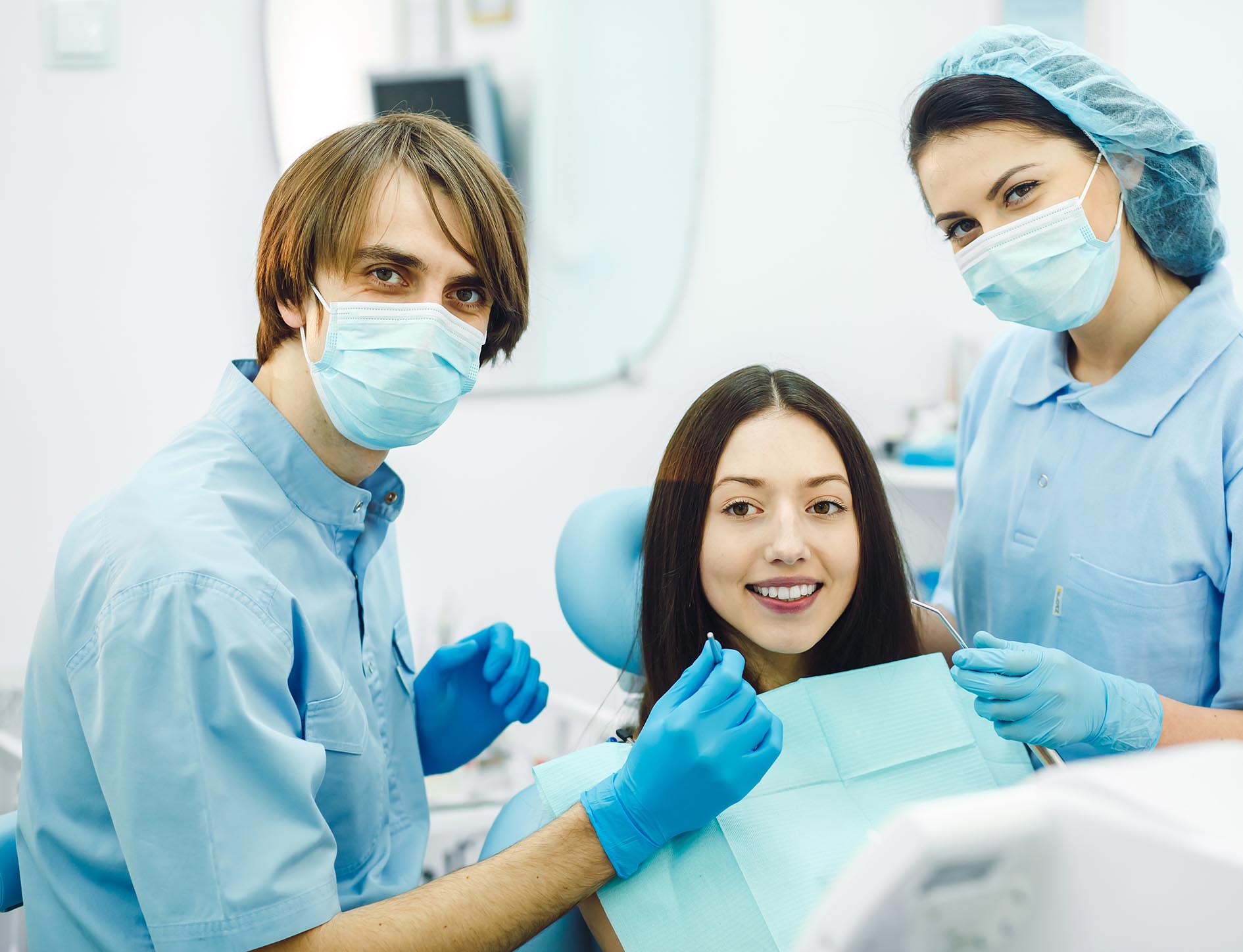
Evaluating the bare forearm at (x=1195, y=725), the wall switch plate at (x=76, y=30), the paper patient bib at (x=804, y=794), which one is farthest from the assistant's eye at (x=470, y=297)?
the wall switch plate at (x=76, y=30)

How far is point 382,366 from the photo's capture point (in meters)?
1.10

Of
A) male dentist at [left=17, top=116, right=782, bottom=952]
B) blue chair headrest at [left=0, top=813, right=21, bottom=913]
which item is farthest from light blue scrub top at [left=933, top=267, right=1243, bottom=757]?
blue chair headrest at [left=0, top=813, right=21, bottom=913]

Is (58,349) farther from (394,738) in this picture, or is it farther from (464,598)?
(394,738)

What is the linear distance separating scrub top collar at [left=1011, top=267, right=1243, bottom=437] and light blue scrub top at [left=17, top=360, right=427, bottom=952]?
97 centimetres

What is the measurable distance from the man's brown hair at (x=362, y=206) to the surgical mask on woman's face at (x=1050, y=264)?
59cm

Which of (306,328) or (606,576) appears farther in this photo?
(606,576)

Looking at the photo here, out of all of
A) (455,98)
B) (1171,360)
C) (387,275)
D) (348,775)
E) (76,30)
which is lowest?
(348,775)

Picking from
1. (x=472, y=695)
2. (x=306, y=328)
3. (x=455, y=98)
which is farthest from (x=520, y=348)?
(x=306, y=328)

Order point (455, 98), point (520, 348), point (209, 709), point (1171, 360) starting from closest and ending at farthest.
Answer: point (209, 709)
point (1171, 360)
point (455, 98)
point (520, 348)

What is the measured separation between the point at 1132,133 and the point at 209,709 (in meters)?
1.23

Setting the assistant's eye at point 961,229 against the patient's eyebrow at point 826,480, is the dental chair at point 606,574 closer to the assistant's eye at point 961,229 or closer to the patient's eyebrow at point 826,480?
the patient's eyebrow at point 826,480

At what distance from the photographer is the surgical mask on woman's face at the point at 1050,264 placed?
46.5 inches

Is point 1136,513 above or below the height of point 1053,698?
above

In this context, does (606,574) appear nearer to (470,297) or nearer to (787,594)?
(787,594)
